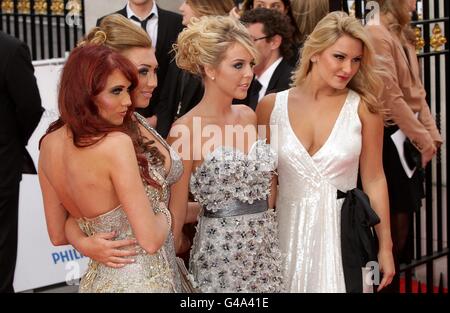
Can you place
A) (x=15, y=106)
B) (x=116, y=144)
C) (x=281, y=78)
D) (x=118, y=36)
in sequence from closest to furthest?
(x=116, y=144), (x=118, y=36), (x=281, y=78), (x=15, y=106)

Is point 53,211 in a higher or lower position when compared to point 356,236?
higher

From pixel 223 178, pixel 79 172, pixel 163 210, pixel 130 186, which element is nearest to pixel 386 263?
pixel 223 178

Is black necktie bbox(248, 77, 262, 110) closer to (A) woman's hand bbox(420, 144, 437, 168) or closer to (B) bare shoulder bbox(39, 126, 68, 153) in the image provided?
(A) woman's hand bbox(420, 144, 437, 168)

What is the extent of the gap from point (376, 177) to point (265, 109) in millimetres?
554

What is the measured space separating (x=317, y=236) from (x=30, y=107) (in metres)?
2.13

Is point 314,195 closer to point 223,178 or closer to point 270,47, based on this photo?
point 223,178

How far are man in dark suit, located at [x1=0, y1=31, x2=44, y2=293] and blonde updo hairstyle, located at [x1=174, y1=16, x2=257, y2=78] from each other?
5.77ft

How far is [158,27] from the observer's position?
212 inches

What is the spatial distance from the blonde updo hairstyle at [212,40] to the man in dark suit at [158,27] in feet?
4.35

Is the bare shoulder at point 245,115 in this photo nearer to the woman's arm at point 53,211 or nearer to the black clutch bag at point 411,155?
the woman's arm at point 53,211

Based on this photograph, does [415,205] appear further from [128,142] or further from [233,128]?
[128,142]

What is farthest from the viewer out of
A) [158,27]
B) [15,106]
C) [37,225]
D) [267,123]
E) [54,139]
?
[37,225]

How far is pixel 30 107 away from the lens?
219 inches

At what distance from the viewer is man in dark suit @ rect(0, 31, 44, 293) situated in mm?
5453
